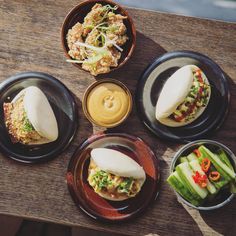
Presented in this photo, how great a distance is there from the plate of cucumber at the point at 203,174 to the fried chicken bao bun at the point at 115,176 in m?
0.15

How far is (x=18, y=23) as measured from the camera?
232 cm

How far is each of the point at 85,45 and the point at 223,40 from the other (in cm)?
64

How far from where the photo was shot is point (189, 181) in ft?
6.81

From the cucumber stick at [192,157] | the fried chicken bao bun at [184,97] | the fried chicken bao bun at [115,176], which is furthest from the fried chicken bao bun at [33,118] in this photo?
the cucumber stick at [192,157]

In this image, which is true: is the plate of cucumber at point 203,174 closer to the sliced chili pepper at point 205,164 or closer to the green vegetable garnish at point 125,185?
the sliced chili pepper at point 205,164

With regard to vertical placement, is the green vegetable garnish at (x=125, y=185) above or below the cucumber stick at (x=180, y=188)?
below

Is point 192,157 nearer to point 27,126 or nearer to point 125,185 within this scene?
point 125,185

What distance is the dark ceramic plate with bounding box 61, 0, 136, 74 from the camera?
84.9 inches

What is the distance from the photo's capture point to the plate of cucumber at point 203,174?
207 centimetres

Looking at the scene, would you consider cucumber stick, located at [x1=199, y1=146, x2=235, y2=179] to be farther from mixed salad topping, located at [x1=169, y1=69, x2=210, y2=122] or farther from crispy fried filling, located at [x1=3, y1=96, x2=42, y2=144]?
crispy fried filling, located at [x1=3, y1=96, x2=42, y2=144]

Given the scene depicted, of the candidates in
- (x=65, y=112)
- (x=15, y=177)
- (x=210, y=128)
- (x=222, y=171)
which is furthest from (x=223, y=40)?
(x=15, y=177)

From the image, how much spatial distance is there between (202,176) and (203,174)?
1 cm

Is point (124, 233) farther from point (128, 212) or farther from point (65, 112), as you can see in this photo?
point (65, 112)

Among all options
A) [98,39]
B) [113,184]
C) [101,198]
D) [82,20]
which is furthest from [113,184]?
[82,20]
